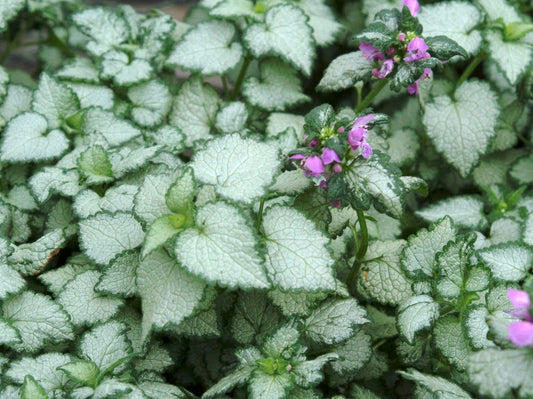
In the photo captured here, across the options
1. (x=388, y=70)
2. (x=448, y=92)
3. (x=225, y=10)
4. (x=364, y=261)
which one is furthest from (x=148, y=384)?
(x=448, y=92)

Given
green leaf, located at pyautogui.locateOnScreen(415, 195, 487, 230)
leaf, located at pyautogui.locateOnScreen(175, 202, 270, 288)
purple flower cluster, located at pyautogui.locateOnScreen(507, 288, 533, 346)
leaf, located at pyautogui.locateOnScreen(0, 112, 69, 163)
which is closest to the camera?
purple flower cluster, located at pyautogui.locateOnScreen(507, 288, 533, 346)

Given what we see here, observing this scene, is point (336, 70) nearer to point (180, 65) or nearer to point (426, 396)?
point (180, 65)

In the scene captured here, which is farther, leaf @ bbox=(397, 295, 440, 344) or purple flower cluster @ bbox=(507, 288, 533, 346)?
leaf @ bbox=(397, 295, 440, 344)

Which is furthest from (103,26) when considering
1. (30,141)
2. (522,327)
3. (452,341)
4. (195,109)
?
(522,327)

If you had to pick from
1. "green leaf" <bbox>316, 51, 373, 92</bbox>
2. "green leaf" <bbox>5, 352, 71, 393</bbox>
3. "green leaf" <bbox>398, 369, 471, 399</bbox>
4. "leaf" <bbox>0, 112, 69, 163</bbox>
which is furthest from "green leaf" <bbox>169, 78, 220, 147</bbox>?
"green leaf" <bbox>398, 369, 471, 399</bbox>

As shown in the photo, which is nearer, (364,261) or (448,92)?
(364,261)

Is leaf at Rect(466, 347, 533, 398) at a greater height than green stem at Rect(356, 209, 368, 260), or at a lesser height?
greater

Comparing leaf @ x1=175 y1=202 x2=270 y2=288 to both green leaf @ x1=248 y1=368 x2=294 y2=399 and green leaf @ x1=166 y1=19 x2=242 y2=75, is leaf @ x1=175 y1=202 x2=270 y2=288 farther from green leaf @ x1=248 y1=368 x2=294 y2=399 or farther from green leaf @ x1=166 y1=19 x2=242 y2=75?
green leaf @ x1=166 y1=19 x2=242 y2=75

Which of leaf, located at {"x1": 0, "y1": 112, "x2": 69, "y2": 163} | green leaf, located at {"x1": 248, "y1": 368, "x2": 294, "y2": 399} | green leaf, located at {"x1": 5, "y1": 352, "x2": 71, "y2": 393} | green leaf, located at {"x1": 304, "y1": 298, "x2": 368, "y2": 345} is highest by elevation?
leaf, located at {"x1": 0, "y1": 112, "x2": 69, "y2": 163}

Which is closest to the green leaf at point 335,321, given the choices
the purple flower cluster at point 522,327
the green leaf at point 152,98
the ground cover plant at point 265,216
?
the ground cover plant at point 265,216
